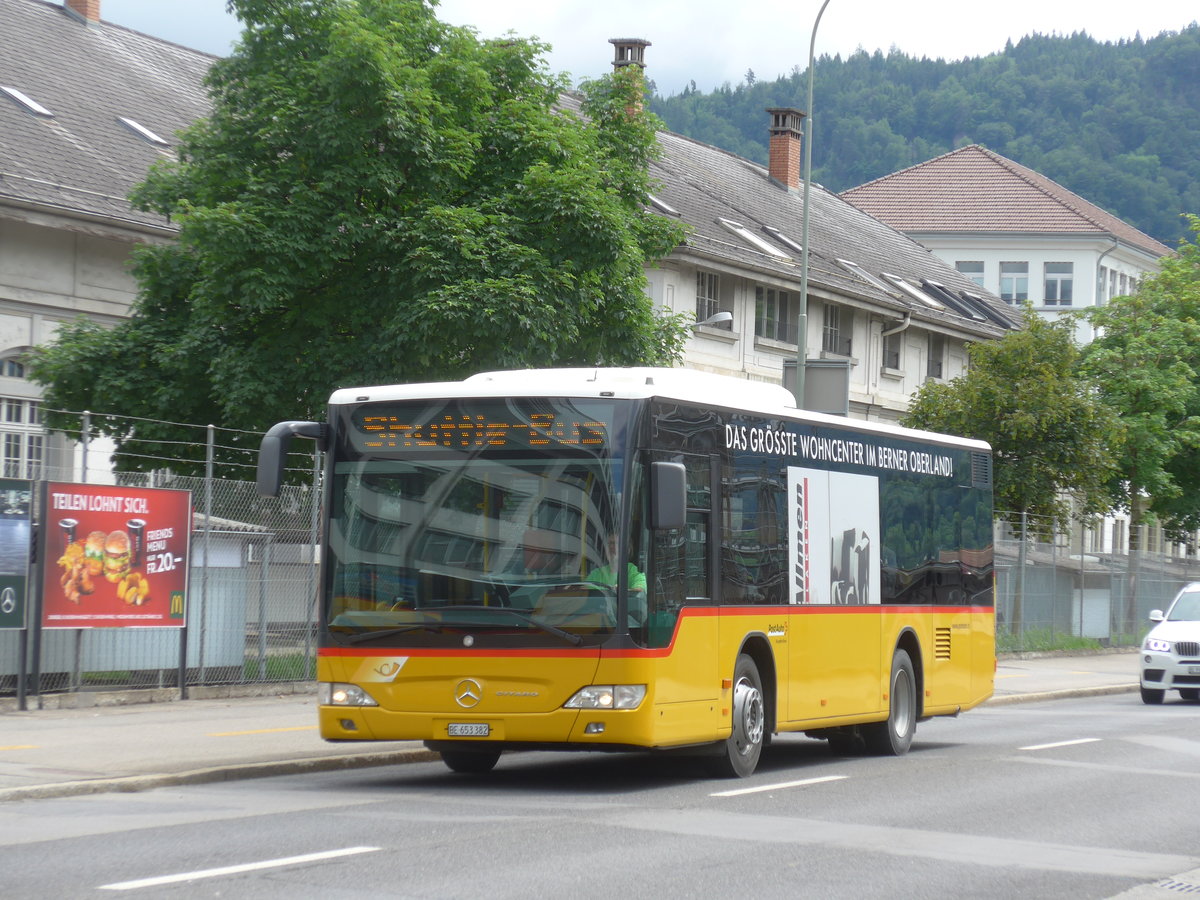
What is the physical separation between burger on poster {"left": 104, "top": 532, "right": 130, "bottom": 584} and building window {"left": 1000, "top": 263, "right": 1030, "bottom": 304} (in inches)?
2428

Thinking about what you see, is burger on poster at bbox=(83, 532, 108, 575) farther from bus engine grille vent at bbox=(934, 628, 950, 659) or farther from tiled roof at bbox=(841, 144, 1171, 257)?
tiled roof at bbox=(841, 144, 1171, 257)

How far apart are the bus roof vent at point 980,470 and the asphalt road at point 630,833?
3873 millimetres

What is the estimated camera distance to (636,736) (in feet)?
40.2

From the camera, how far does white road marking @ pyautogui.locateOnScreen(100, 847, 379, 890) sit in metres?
8.25

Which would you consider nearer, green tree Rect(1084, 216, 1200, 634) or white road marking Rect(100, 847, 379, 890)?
white road marking Rect(100, 847, 379, 890)

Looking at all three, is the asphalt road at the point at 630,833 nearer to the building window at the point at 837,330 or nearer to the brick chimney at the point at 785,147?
the building window at the point at 837,330

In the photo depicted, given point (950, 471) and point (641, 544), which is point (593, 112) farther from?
point (641, 544)

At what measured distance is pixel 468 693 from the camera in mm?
12516

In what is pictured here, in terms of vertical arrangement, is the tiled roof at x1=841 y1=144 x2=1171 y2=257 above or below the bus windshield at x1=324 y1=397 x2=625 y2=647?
above

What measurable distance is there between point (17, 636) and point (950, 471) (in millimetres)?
9282

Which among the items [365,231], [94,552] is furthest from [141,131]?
[94,552]

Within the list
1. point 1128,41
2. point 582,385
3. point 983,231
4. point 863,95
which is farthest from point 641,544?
point 1128,41

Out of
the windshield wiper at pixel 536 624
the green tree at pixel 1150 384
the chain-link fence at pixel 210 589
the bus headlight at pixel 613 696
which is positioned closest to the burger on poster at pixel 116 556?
the chain-link fence at pixel 210 589

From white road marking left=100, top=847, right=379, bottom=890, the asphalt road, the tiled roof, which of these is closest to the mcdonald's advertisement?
the asphalt road
